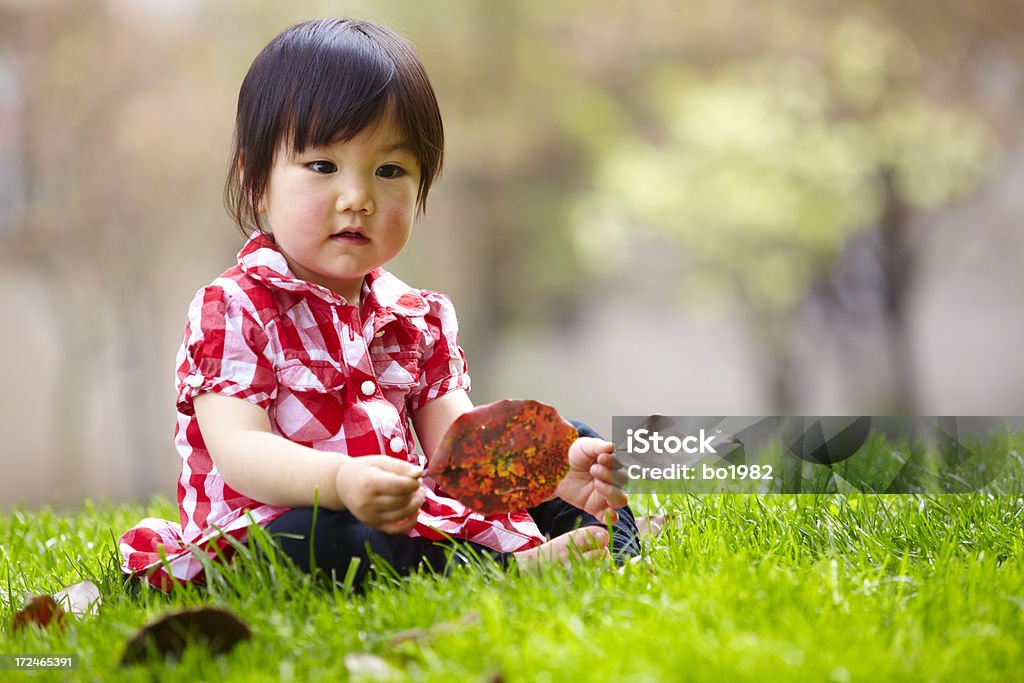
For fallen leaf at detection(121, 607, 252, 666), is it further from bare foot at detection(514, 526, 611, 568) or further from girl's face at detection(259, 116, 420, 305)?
girl's face at detection(259, 116, 420, 305)

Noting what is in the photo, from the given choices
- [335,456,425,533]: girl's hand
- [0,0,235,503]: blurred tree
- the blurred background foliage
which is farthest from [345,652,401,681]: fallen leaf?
the blurred background foliage

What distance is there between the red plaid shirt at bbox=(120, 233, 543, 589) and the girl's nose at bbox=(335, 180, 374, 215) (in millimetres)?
135

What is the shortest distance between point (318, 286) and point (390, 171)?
206 mm

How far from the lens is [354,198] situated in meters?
1.58

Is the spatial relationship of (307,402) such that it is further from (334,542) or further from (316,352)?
(334,542)

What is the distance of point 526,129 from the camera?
9680 mm

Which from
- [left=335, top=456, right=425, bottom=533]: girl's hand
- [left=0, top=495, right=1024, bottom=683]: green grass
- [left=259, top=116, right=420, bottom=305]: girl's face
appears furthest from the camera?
[left=259, top=116, right=420, bottom=305]: girl's face

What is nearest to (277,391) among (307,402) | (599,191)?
(307,402)

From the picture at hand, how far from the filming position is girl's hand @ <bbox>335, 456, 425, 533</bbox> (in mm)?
1376

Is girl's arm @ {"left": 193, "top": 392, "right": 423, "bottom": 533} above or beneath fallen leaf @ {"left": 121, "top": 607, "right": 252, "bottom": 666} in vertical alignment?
above

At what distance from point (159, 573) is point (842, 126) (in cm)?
772

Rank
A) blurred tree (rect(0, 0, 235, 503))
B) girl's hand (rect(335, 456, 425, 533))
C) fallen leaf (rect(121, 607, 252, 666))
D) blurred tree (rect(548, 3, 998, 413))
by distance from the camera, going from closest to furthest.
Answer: fallen leaf (rect(121, 607, 252, 666)) < girl's hand (rect(335, 456, 425, 533)) < blurred tree (rect(0, 0, 235, 503)) < blurred tree (rect(548, 3, 998, 413))

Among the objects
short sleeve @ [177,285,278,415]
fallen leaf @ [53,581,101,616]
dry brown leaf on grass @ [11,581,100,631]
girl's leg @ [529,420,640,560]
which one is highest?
short sleeve @ [177,285,278,415]

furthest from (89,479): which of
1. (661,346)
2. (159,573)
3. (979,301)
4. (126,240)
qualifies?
(979,301)
